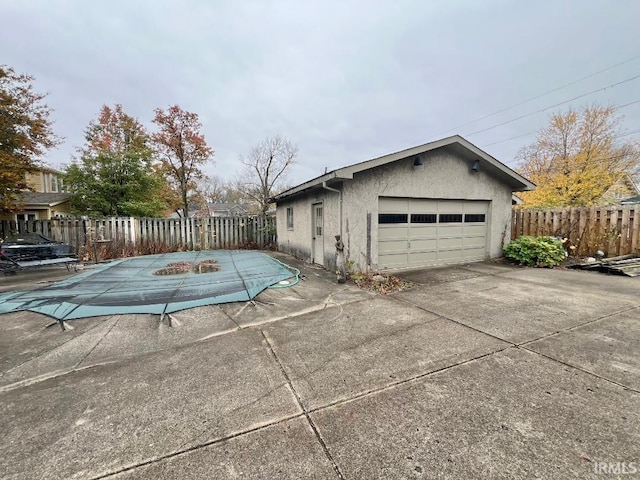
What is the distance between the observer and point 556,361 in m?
2.76

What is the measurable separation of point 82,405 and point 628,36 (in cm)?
2166

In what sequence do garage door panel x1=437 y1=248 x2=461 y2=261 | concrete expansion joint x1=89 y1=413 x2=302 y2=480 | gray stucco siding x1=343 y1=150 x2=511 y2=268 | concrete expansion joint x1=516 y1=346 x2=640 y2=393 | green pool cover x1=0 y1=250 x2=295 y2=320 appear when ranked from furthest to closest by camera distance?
1. garage door panel x1=437 y1=248 x2=461 y2=261
2. gray stucco siding x1=343 y1=150 x2=511 y2=268
3. green pool cover x1=0 y1=250 x2=295 y2=320
4. concrete expansion joint x1=516 y1=346 x2=640 y2=393
5. concrete expansion joint x1=89 y1=413 x2=302 y2=480

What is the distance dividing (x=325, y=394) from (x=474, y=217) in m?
8.49

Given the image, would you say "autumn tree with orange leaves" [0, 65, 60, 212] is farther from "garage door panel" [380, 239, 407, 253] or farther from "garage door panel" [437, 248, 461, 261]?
"garage door panel" [437, 248, 461, 261]

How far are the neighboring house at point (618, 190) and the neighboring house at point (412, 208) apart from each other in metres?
11.8

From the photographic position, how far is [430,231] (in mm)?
7957

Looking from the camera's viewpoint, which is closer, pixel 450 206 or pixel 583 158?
pixel 450 206

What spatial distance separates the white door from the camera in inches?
313

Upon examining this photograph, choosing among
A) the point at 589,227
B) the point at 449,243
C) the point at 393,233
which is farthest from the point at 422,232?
the point at 589,227

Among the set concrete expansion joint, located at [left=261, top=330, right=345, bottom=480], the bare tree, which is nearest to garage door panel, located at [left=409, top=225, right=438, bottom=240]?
concrete expansion joint, located at [left=261, top=330, right=345, bottom=480]

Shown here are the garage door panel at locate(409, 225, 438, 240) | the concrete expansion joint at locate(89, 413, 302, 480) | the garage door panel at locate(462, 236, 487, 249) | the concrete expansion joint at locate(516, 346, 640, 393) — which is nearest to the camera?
the concrete expansion joint at locate(89, 413, 302, 480)

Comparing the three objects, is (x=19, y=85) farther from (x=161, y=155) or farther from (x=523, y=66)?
(x=523, y=66)

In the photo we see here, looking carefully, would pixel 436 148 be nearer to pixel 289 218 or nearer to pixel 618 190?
pixel 289 218

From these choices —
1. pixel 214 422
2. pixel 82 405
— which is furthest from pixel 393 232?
pixel 82 405
